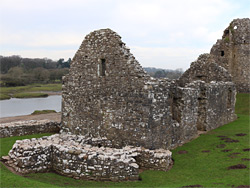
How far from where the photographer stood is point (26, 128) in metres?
17.0

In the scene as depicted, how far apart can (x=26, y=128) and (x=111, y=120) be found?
24.4ft

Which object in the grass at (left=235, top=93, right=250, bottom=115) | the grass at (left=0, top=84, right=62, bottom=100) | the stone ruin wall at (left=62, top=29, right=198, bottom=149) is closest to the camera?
the stone ruin wall at (left=62, top=29, right=198, bottom=149)

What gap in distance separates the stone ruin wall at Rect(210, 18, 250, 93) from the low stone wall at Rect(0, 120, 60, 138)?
76.0 ft

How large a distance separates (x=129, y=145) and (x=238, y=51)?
26.5 m

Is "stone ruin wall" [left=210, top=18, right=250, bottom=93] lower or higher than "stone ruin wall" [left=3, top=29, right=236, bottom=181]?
higher

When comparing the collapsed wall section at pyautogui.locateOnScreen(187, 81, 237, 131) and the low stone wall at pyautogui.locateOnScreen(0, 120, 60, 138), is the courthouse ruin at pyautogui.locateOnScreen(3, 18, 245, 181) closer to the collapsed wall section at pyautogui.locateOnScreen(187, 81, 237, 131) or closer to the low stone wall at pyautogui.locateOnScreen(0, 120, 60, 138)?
the collapsed wall section at pyautogui.locateOnScreen(187, 81, 237, 131)

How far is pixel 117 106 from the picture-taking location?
1273cm

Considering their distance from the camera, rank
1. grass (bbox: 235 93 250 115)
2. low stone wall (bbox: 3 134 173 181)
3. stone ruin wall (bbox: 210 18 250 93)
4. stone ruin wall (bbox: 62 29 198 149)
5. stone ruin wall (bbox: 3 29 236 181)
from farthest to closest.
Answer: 1. stone ruin wall (bbox: 210 18 250 93)
2. grass (bbox: 235 93 250 115)
3. stone ruin wall (bbox: 62 29 198 149)
4. stone ruin wall (bbox: 3 29 236 181)
5. low stone wall (bbox: 3 134 173 181)

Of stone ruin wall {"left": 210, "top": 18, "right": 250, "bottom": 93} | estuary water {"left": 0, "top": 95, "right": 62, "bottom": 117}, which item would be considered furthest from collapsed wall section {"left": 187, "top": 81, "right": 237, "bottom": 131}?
estuary water {"left": 0, "top": 95, "right": 62, "bottom": 117}

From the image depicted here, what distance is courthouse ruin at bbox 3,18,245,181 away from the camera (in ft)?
33.5

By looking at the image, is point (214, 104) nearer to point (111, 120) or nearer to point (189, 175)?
point (111, 120)

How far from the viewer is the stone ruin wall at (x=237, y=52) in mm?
32188

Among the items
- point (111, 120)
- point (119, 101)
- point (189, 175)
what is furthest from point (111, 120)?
point (189, 175)

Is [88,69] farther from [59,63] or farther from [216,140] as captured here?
[59,63]
